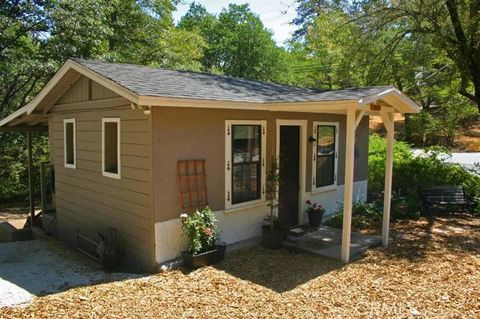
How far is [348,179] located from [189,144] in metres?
2.48

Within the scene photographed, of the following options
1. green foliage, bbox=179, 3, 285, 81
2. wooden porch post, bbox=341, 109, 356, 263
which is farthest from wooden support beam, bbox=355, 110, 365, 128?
green foliage, bbox=179, 3, 285, 81

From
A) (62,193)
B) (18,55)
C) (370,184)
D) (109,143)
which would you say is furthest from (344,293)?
(18,55)

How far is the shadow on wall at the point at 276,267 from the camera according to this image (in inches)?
213

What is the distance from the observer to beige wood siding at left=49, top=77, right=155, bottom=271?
19.3ft

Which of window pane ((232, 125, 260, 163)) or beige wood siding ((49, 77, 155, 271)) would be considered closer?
beige wood siding ((49, 77, 155, 271))

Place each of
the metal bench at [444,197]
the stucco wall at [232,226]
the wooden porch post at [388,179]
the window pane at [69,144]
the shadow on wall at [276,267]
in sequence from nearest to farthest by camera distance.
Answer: the shadow on wall at [276,267], the stucco wall at [232,226], the wooden porch post at [388,179], the window pane at [69,144], the metal bench at [444,197]

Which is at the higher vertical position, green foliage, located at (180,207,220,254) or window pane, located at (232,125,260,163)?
window pane, located at (232,125,260,163)

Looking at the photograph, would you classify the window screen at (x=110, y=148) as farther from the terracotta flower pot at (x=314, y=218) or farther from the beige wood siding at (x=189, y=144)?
the terracotta flower pot at (x=314, y=218)

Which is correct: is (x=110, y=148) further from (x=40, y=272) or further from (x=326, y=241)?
(x=326, y=241)

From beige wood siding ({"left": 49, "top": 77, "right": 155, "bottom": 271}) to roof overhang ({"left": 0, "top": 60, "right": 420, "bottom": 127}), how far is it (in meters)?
0.27

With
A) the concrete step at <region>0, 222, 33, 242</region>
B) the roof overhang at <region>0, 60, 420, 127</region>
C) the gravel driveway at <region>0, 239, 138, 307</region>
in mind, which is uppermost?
the roof overhang at <region>0, 60, 420, 127</region>

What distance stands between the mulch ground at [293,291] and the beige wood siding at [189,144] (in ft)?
3.45

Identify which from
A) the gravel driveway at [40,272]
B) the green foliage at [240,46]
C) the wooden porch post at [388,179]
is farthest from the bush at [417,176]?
the green foliage at [240,46]

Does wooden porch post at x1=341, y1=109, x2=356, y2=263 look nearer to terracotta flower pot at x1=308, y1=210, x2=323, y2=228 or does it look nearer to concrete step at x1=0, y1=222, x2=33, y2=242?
terracotta flower pot at x1=308, y1=210, x2=323, y2=228
